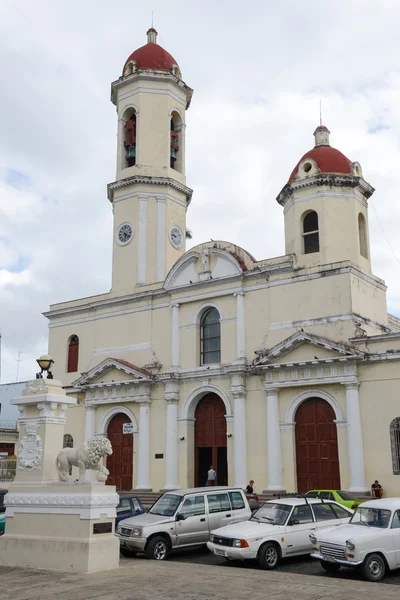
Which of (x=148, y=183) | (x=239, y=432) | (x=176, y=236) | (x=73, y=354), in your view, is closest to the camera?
(x=239, y=432)

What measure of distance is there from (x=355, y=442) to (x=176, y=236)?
14.3 meters

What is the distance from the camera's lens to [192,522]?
48.3 feet

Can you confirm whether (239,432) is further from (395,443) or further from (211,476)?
(395,443)

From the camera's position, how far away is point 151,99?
105 feet

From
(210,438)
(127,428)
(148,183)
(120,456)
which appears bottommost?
(120,456)

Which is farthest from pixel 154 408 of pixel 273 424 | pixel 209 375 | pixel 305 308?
pixel 305 308

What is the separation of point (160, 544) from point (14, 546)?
10.3 ft

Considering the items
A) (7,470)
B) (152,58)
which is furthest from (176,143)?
(7,470)

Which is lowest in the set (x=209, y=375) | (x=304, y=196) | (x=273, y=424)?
(x=273, y=424)

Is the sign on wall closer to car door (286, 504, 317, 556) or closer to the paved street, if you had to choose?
car door (286, 504, 317, 556)

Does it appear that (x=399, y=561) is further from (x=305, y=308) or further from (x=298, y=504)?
(x=305, y=308)

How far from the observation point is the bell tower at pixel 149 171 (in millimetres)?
30453

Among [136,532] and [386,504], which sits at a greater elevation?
[386,504]

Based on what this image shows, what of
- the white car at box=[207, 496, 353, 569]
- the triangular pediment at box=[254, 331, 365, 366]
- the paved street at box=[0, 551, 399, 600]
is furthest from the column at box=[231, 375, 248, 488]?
the paved street at box=[0, 551, 399, 600]
